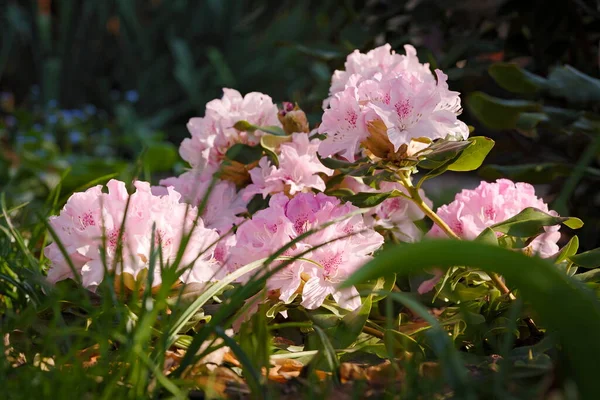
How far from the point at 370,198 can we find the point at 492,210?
0.19 meters

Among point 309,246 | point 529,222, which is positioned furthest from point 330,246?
point 529,222

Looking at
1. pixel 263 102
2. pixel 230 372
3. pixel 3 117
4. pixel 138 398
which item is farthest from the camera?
pixel 3 117

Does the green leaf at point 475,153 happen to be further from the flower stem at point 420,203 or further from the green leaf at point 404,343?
the green leaf at point 404,343

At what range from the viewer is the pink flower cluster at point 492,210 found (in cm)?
96

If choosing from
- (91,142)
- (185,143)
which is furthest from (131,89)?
(185,143)

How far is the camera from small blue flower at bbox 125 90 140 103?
14.1 ft

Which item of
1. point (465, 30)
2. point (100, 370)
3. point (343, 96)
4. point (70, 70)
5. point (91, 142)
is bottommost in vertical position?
point (91, 142)

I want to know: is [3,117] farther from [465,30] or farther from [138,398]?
[138,398]

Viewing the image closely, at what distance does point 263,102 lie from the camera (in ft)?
3.67

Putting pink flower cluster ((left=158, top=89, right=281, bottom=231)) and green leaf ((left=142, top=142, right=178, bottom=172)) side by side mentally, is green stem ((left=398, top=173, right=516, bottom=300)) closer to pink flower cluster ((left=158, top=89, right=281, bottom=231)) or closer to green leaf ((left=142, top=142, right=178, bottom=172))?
pink flower cluster ((left=158, top=89, right=281, bottom=231))

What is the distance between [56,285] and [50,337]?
24cm

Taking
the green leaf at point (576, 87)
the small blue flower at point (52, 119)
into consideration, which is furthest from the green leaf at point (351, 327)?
the small blue flower at point (52, 119)

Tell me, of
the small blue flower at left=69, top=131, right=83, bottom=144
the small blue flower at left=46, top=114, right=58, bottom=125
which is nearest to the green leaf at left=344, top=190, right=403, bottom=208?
the small blue flower at left=69, top=131, right=83, bottom=144

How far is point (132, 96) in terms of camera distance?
430 cm
